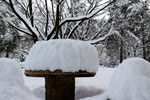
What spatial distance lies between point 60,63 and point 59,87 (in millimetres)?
558

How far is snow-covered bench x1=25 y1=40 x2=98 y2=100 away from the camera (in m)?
2.55

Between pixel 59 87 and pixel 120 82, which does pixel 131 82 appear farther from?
pixel 59 87

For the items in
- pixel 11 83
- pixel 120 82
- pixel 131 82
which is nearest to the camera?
pixel 131 82

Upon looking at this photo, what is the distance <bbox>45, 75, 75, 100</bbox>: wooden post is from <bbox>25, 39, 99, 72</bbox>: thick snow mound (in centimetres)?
36

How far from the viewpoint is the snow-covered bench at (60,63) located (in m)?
2.55

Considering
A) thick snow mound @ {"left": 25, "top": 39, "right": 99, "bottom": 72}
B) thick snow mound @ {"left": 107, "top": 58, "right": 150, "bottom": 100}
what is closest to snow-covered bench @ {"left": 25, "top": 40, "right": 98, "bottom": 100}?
thick snow mound @ {"left": 25, "top": 39, "right": 99, "bottom": 72}

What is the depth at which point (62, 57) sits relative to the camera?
260 cm

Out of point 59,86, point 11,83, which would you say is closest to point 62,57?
point 59,86

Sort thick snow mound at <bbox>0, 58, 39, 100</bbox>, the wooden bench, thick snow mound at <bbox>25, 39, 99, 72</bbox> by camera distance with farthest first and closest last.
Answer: thick snow mound at <bbox>0, 58, 39, 100</bbox> → the wooden bench → thick snow mound at <bbox>25, 39, 99, 72</bbox>

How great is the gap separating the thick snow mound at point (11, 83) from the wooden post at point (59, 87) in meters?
0.51

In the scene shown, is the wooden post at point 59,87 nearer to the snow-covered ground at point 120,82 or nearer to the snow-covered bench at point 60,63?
the snow-covered bench at point 60,63

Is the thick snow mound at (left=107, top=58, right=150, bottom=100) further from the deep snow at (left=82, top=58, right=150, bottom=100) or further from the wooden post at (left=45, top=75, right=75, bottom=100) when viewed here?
the wooden post at (left=45, top=75, right=75, bottom=100)

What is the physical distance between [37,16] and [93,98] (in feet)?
18.4

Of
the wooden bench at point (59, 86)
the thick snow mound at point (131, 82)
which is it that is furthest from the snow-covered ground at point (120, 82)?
the wooden bench at point (59, 86)
